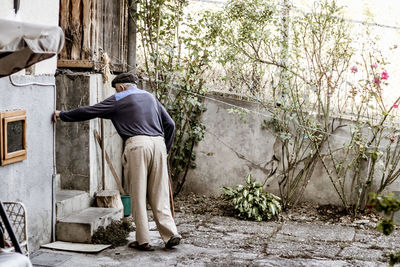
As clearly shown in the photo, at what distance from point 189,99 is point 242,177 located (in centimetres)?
152

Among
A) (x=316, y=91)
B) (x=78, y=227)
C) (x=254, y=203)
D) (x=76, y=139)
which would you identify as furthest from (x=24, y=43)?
(x=316, y=91)

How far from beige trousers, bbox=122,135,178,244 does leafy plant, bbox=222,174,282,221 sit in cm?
185

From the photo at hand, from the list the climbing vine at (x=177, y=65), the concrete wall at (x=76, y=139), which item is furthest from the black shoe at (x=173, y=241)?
the climbing vine at (x=177, y=65)

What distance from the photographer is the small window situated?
5355 mm

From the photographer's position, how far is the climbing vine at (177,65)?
864 centimetres

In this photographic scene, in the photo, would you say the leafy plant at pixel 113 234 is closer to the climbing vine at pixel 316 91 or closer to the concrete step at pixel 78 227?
the concrete step at pixel 78 227

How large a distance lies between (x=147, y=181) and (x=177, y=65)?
2760mm

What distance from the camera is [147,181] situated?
6.40 meters

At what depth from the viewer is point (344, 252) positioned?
6.44 m

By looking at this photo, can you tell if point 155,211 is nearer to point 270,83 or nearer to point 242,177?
point 242,177

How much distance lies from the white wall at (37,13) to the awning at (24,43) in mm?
1221

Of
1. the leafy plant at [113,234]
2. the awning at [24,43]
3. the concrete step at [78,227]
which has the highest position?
the awning at [24,43]

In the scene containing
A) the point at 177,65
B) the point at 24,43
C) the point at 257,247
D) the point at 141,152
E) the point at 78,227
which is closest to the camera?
the point at 24,43

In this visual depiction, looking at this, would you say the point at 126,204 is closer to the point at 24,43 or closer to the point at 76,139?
the point at 76,139
